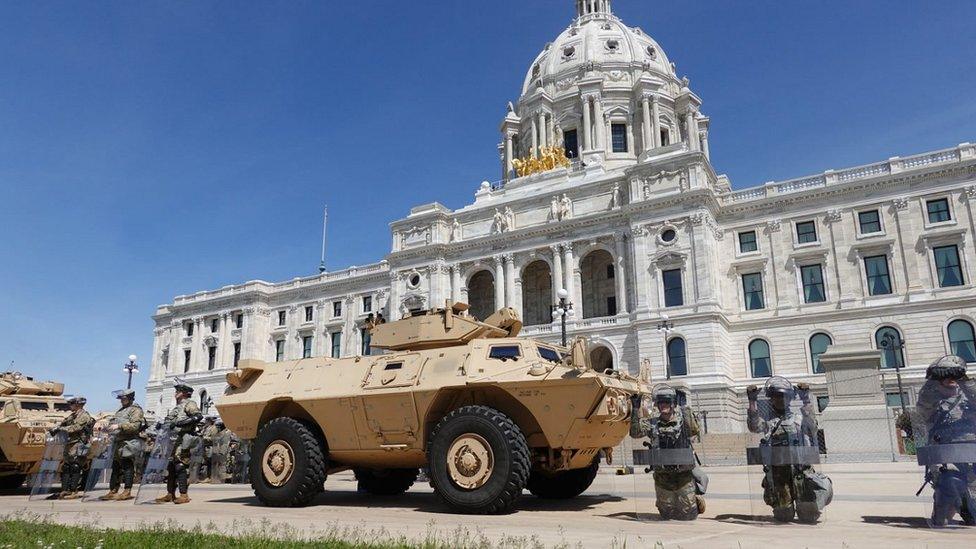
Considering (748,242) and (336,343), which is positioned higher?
(748,242)

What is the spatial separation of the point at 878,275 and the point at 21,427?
39.4 meters

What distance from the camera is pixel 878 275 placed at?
38156 mm

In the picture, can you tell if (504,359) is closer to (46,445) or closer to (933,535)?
(933,535)

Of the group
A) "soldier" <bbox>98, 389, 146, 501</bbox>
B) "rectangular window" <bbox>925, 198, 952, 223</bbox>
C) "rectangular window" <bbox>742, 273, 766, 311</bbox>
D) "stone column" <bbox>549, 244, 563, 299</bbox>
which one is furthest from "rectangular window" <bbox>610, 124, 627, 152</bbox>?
"soldier" <bbox>98, 389, 146, 501</bbox>

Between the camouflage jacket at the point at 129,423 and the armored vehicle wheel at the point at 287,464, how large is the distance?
361 cm

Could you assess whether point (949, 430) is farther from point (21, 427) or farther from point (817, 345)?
point (817, 345)

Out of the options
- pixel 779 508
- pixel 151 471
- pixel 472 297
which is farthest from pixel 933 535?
pixel 472 297

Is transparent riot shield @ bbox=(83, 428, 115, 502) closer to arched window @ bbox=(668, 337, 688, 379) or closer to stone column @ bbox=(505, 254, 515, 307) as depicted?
arched window @ bbox=(668, 337, 688, 379)

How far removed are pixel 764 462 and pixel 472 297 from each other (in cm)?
4330

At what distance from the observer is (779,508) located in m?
7.98

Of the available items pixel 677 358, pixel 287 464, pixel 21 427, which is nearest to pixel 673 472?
pixel 287 464

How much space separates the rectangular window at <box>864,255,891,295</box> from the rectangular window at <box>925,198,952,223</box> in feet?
10.3

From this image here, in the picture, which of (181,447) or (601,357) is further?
(601,357)

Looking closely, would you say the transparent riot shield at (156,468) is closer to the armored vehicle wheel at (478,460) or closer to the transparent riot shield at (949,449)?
the armored vehicle wheel at (478,460)
